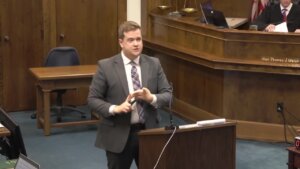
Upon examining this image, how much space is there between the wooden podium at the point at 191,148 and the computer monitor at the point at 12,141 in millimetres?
689

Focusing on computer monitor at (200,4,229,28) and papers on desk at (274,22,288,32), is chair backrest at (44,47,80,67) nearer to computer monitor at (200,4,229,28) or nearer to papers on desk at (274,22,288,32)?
computer monitor at (200,4,229,28)

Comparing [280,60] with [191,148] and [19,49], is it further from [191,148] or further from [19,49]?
[19,49]

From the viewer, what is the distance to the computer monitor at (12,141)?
285cm

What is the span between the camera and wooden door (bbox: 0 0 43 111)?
6.96m

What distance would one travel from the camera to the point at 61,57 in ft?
22.1

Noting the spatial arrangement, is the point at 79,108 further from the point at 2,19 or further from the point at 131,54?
the point at 131,54

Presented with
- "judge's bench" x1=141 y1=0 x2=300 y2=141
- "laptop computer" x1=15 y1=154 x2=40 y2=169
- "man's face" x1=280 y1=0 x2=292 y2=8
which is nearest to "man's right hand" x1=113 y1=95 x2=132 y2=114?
"laptop computer" x1=15 y1=154 x2=40 y2=169

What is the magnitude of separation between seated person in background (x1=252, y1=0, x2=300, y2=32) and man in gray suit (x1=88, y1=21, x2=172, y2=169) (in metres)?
3.36

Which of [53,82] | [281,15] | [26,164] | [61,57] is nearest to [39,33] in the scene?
[61,57]

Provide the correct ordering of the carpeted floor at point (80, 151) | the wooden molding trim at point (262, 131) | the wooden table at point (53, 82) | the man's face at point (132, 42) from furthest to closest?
the wooden table at point (53, 82), the wooden molding trim at point (262, 131), the carpeted floor at point (80, 151), the man's face at point (132, 42)

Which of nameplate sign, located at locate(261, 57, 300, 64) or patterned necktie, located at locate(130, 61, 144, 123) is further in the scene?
nameplate sign, located at locate(261, 57, 300, 64)

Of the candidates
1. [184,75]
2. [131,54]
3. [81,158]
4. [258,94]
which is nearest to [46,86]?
[81,158]

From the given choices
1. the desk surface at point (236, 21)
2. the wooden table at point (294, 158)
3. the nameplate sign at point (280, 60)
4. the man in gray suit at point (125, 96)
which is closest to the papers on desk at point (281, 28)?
the nameplate sign at point (280, 60)

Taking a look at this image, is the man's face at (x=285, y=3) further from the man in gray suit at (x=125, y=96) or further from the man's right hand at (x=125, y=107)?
the man's right hand at (x=125, y=107)
